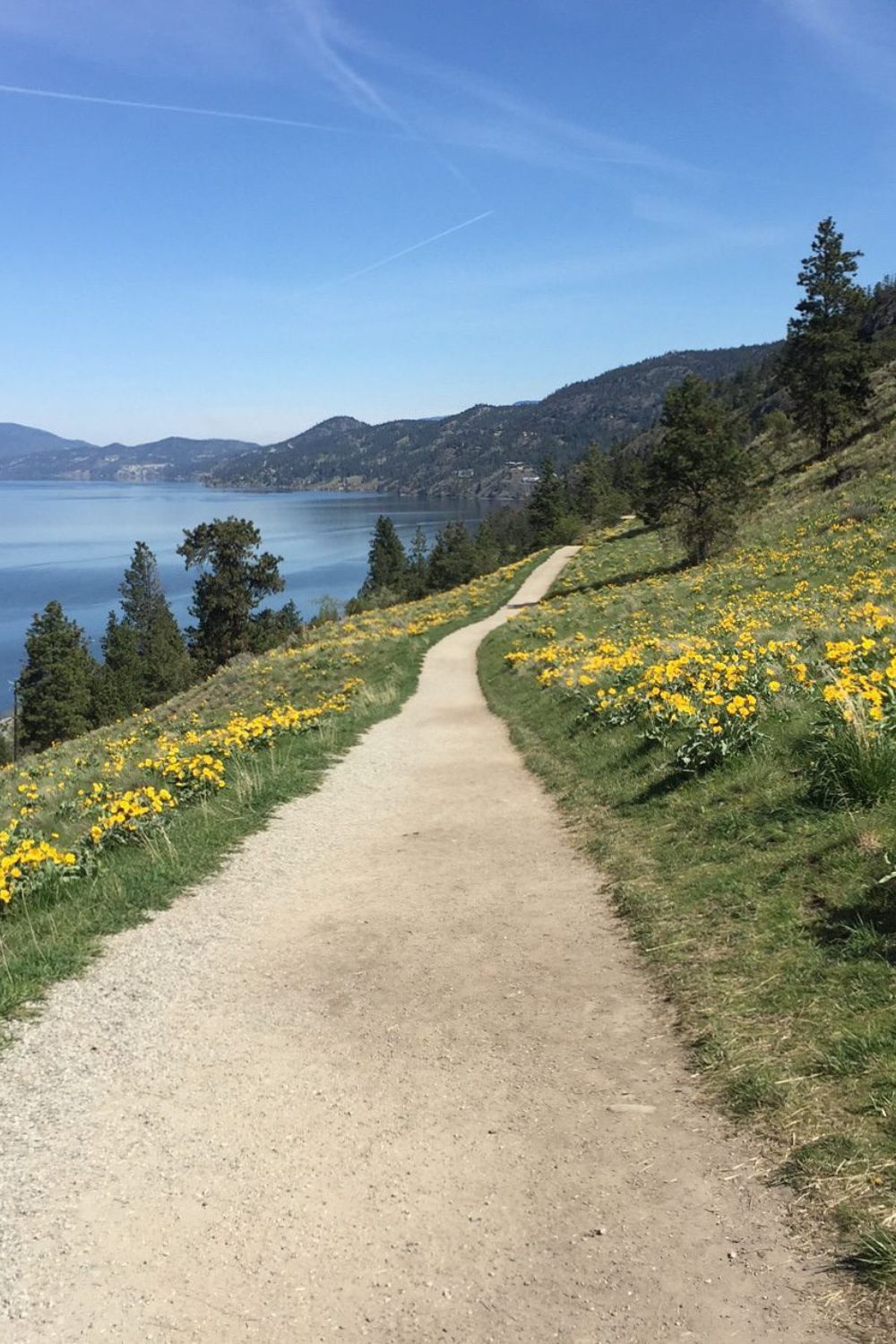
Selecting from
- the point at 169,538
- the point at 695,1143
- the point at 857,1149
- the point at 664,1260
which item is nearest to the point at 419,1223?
the point at 664,1260

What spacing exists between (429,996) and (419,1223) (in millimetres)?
2094

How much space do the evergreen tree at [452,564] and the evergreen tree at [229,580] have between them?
43171mm

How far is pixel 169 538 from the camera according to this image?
19888 cm

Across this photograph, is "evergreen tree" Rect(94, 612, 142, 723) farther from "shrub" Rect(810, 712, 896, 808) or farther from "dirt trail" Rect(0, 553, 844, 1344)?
"shrub" Rect(810, 712, 896, 808)

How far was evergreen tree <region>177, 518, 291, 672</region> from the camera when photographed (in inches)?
2173

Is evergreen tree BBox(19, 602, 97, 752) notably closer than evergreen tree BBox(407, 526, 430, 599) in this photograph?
Yes

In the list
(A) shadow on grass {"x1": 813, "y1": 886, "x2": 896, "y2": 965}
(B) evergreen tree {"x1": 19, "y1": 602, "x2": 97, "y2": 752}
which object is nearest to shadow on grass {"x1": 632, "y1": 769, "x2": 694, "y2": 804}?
(A) shadow on grass {"x1": 813, "y1": 886, "x2": 896, "y2": 965}

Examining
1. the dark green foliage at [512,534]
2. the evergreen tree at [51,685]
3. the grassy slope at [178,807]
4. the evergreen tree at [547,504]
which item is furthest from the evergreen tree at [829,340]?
the dark green foliage at [512,534]

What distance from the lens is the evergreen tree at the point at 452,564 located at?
102375mm

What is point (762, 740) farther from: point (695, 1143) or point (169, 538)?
point (169, 538)

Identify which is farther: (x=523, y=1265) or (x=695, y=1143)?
(x=695, y=1143)

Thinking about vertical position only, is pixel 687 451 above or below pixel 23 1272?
above

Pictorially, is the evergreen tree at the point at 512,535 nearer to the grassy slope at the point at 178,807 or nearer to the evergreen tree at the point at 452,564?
A: the evergreen tree at the point at 452,564

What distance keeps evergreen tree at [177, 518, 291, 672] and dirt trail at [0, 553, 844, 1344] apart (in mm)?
50807
